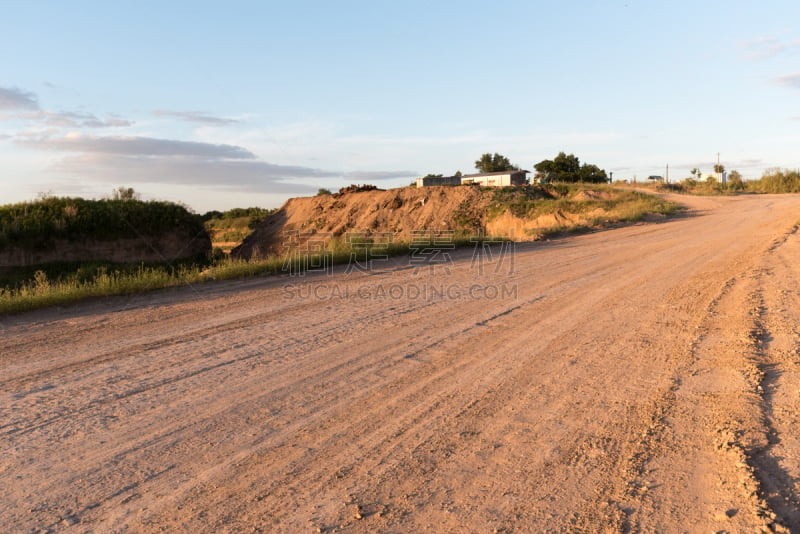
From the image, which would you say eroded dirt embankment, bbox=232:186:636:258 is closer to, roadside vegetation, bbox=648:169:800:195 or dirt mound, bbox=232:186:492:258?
dirt mound, bbox=232:186:492:258

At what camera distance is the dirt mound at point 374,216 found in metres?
31.9

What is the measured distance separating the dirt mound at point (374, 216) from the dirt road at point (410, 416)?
2295cm

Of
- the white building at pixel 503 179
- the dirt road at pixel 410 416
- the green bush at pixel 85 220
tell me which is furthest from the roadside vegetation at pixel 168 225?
the white building at pixel 503 179

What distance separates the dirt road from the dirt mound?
23.0 metres

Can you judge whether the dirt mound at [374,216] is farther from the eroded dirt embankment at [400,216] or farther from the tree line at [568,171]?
the tree line at [568,171]

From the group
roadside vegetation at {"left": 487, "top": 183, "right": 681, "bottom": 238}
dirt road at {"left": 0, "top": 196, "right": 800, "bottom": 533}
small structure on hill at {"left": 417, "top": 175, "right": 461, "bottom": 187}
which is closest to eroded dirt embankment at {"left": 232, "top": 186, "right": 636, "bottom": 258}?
roadside vegetation at {"left": 487, "top": 183, "right": 681, "bottom": 238}

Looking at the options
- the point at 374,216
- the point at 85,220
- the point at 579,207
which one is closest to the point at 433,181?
the point at 374,216

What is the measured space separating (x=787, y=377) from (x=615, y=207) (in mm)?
30224


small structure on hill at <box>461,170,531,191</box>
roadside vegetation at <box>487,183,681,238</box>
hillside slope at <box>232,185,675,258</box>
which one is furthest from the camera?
small structure on hill at <box>461,170,531,191</box>

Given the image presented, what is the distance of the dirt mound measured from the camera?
3186 centimetres

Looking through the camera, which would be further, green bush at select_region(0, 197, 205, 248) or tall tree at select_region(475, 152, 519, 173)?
tall tree at select_region(475, 152, 519, 173)

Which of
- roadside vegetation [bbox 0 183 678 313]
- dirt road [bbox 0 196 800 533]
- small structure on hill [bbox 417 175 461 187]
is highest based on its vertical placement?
small structure on hill [bbox 417 175 461 187]

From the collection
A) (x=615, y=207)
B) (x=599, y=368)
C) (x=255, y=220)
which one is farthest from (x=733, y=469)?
(x=255, y=220)

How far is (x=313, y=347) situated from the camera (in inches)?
240
